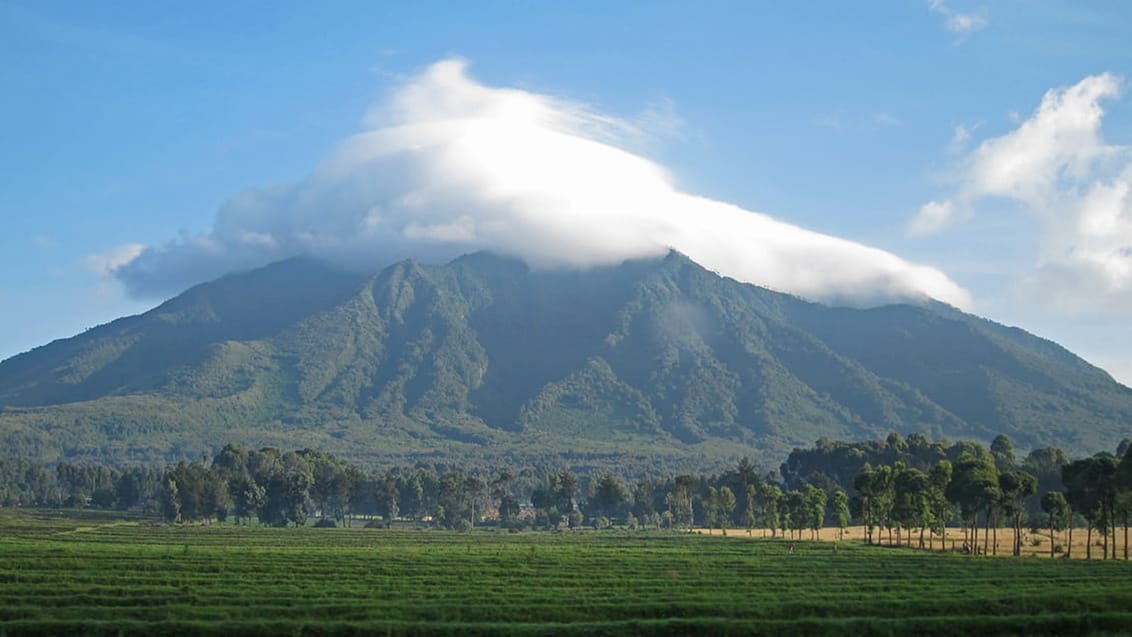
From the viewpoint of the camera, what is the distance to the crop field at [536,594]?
37.9 metres

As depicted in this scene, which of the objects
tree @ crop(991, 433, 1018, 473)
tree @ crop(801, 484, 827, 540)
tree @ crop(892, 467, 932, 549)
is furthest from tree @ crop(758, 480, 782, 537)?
tree @ crop(991, 433, 1018, 473)

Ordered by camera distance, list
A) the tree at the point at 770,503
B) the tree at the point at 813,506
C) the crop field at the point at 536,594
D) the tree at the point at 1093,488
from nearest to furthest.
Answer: the crop field at the point at 536,594, the tree at the point at 1093,488, the tree at the point at 813,506, the tree at the point at 770,503

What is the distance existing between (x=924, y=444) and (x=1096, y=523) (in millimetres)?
74819

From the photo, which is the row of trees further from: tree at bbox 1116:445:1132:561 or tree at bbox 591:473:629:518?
tree at bbox 591:473:629:518

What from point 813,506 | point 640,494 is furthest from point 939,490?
point 640,494

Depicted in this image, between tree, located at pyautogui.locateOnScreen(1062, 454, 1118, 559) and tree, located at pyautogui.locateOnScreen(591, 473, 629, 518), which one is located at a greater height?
tree, located at pyautogui.locateOnScreen(1062, 454, 1118, 559)

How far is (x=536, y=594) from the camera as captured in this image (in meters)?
46.3

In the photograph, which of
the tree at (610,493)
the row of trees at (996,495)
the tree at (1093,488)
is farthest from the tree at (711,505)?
the tree at (1093,488)

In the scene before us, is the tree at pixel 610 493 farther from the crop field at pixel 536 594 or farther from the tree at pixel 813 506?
the crop field at pixel 536 594

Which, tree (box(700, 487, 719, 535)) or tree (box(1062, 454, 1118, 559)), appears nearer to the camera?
tree (box(1062, 454, 1118, 559))

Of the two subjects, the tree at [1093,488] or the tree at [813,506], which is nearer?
the tree at [1093,488]

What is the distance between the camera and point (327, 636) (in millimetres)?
36812

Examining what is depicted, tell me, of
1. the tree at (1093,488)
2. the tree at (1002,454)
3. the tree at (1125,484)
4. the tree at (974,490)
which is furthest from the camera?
the tree at (1002,454)

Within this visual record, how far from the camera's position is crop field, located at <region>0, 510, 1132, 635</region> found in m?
37.9
